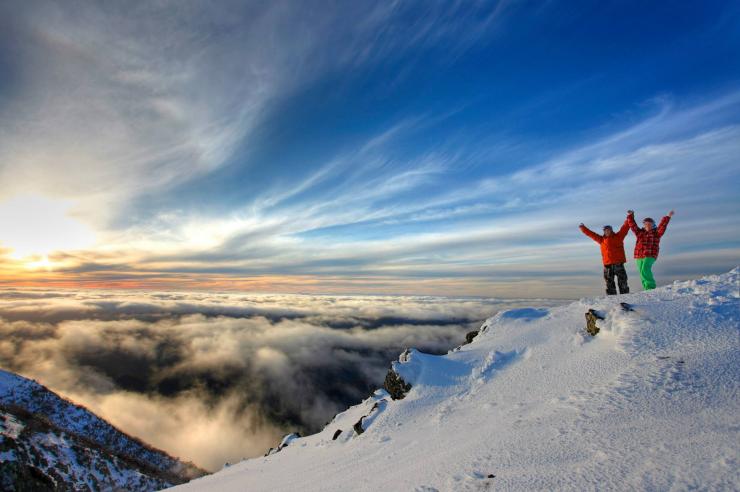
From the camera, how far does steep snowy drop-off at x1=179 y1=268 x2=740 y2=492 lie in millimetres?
5809

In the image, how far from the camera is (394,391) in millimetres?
16344

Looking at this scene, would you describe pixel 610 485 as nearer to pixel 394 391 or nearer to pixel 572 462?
pixel 572 462

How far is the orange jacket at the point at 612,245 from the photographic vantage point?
17.6 m

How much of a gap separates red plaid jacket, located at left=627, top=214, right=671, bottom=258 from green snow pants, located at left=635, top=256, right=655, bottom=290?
0.25 metres

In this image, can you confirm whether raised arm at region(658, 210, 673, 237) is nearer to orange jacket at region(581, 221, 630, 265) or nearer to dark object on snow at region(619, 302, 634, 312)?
orange jacket at region(581, 221, 630, 265)

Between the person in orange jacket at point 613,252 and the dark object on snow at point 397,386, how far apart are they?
1244cm

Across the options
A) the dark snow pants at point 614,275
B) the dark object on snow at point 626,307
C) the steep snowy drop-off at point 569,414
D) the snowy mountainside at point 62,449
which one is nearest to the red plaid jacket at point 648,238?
the dark snow pants at point 614,275

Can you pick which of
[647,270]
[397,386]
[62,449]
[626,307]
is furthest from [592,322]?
[62,449]

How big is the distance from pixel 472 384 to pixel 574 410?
579 cm

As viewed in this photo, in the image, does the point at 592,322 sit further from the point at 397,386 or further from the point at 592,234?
the point at 397,386

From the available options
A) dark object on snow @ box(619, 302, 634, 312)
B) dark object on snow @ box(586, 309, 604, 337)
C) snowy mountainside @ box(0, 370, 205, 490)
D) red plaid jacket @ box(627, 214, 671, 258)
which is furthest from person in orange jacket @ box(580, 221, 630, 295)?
snowy mountainside @ box(0, 370, 205, 490)

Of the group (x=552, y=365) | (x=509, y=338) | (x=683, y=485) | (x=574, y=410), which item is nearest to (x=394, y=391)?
(x=509, y=338)

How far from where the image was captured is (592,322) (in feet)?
44.3

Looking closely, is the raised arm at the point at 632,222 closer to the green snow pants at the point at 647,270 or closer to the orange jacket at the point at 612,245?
the orange jacket at the point at 612,245
